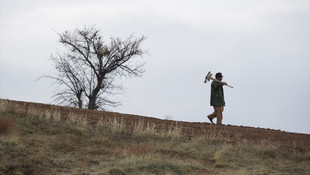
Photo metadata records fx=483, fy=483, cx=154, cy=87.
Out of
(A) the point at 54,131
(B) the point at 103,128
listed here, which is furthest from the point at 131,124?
(A) the point at 54,131

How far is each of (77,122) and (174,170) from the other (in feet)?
15.9

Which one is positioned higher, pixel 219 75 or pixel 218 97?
pixel 219 75

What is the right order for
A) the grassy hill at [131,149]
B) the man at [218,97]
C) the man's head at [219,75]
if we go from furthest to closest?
1. the man's head at [219,75]
2. the man at [218,97]
3. the grassy hill at [131,149]

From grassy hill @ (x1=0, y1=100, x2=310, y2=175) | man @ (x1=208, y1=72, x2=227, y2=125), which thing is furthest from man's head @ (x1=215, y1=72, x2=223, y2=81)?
grassy hill @ (x1=0, y1=100, x2=310, y2=175)

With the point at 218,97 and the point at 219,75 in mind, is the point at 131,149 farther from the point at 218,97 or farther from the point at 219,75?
the point at 219,75

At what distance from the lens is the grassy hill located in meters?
10.1

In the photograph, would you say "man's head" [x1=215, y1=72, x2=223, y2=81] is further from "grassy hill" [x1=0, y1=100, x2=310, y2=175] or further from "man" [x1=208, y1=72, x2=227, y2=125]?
"grassy hill" [x1=0, y1=100, x2=310, y2=175]

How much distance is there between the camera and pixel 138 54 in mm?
27281

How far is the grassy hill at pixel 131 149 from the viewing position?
33.2 ft

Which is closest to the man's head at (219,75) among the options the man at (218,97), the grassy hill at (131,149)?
the man at (218,97)

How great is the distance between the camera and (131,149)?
11516 millimetres

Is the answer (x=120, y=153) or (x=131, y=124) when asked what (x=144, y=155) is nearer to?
(x=120, y=153)

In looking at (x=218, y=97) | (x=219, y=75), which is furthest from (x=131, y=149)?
(x=219, y=75)

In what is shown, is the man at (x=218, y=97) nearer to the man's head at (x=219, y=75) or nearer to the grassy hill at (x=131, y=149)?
the man's head at (x=219, y=75)
